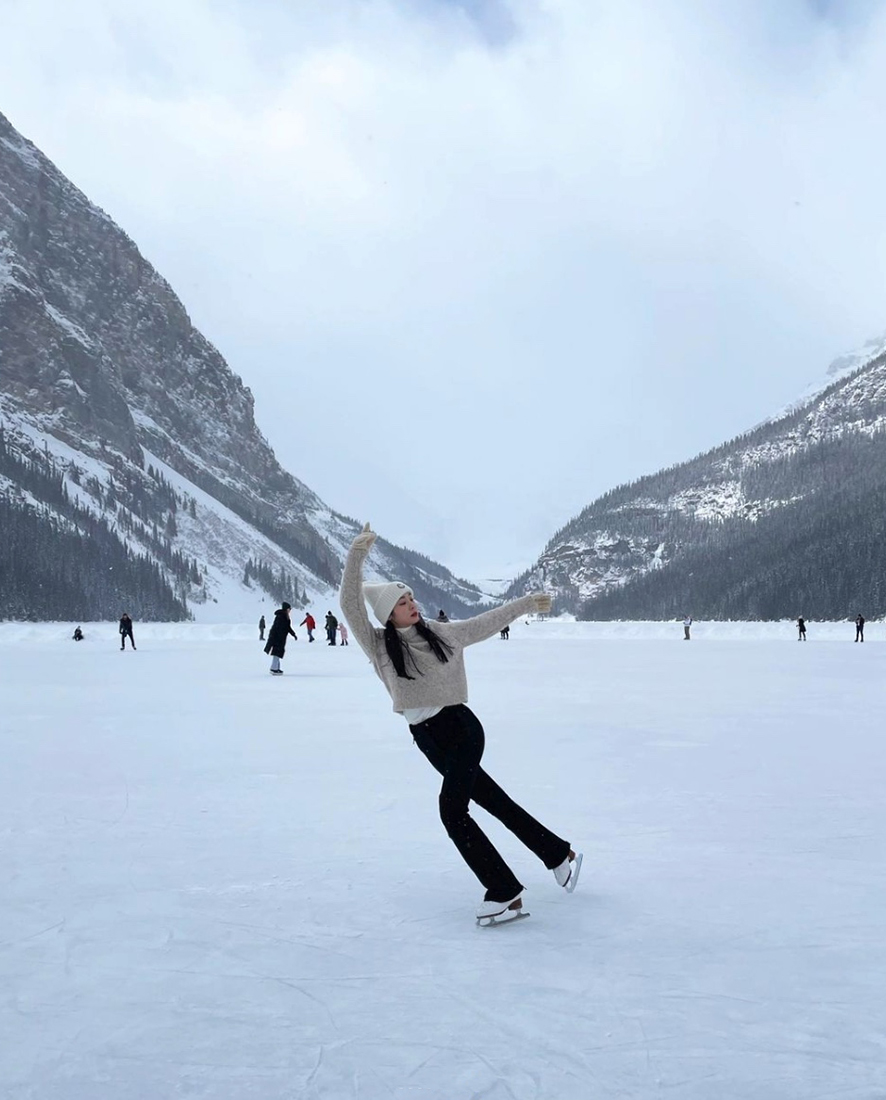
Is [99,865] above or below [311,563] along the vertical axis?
below

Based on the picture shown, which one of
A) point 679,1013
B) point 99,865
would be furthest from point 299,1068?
point 99,865

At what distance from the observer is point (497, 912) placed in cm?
446

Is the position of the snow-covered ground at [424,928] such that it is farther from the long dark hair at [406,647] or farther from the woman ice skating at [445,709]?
the long dark hair at [406,647]

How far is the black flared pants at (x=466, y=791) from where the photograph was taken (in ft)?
15.1

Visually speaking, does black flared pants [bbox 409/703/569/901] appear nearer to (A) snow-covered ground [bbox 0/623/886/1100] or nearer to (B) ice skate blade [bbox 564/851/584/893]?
(B) ice skate blade [bbox 564/851/584/893]

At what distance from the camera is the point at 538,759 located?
371 inches

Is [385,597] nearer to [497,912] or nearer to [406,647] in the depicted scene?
[406,647]

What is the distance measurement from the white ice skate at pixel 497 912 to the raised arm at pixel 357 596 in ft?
4.32

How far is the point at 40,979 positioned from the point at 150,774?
4.98 metres

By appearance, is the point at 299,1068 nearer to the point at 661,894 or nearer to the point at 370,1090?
the point at 370,1090

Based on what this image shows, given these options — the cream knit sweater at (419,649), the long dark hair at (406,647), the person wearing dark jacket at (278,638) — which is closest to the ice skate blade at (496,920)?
the cream knit sweater at (419,649)

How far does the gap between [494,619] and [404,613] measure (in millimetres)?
542

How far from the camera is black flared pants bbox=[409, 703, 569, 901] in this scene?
461 centimetres

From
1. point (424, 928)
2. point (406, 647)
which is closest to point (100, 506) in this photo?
point (406, 647)
